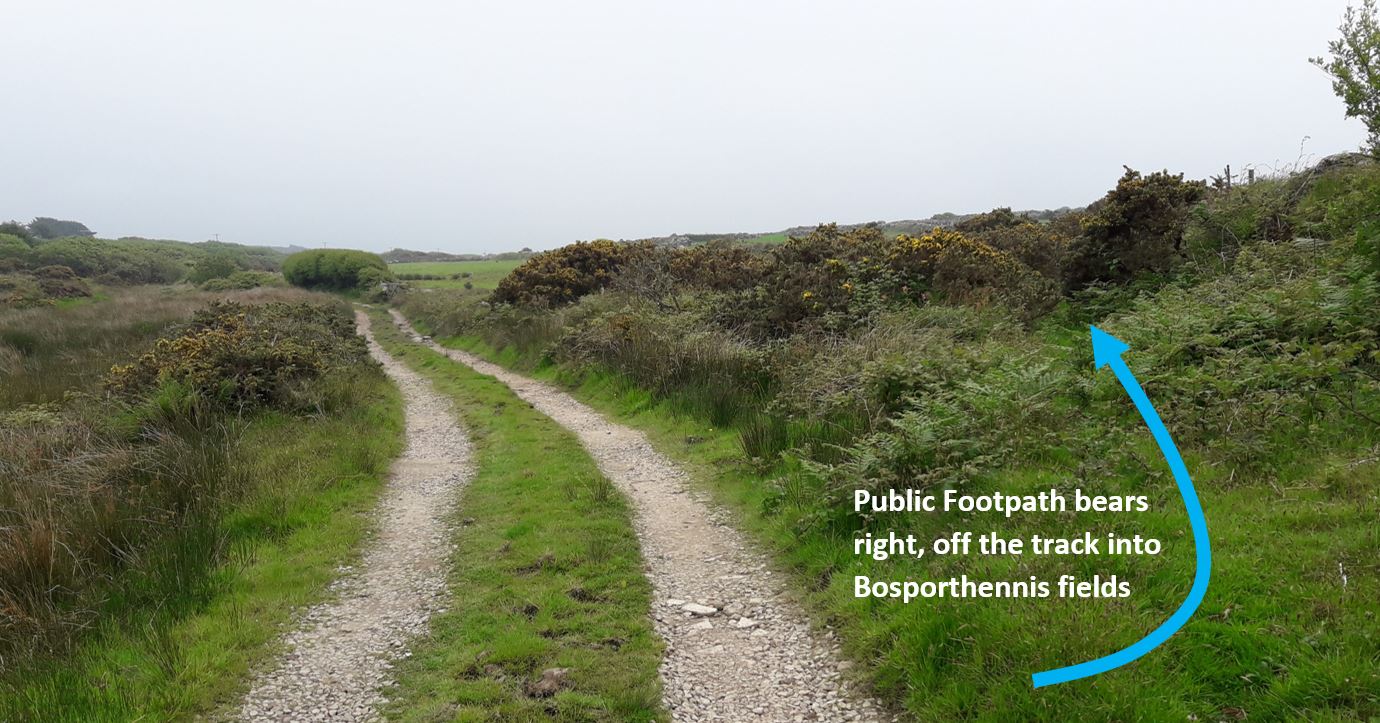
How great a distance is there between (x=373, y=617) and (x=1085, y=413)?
6338 millimetres

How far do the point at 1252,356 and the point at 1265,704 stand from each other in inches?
176

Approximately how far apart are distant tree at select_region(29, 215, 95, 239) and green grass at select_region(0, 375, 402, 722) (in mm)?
104493

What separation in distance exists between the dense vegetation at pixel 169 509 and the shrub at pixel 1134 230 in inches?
478

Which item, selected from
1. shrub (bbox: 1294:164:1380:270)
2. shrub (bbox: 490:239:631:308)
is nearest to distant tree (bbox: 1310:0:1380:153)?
shrub (bbox: 1294:164:1380:270)

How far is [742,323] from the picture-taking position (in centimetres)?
1441

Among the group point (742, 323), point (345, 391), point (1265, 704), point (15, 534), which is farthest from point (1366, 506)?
point (345, 391)

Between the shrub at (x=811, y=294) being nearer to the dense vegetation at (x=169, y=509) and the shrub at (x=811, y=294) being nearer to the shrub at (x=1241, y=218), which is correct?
the shrub at (x=1241, y=218)

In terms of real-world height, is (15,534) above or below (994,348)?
below

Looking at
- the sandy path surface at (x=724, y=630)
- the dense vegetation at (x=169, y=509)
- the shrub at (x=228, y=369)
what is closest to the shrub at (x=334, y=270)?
the dense vegetation at (x=169, y=509)

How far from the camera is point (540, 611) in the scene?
5.24m

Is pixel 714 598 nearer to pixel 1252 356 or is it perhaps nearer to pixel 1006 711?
pixel 1006 711

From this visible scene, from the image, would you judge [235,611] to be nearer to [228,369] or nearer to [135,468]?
[135,468]

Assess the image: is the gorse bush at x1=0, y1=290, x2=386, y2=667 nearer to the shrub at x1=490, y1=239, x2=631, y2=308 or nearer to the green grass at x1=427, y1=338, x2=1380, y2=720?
the green grass at x1=427, y1=338, x2=1380, y2=720

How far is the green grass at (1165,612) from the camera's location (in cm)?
317
